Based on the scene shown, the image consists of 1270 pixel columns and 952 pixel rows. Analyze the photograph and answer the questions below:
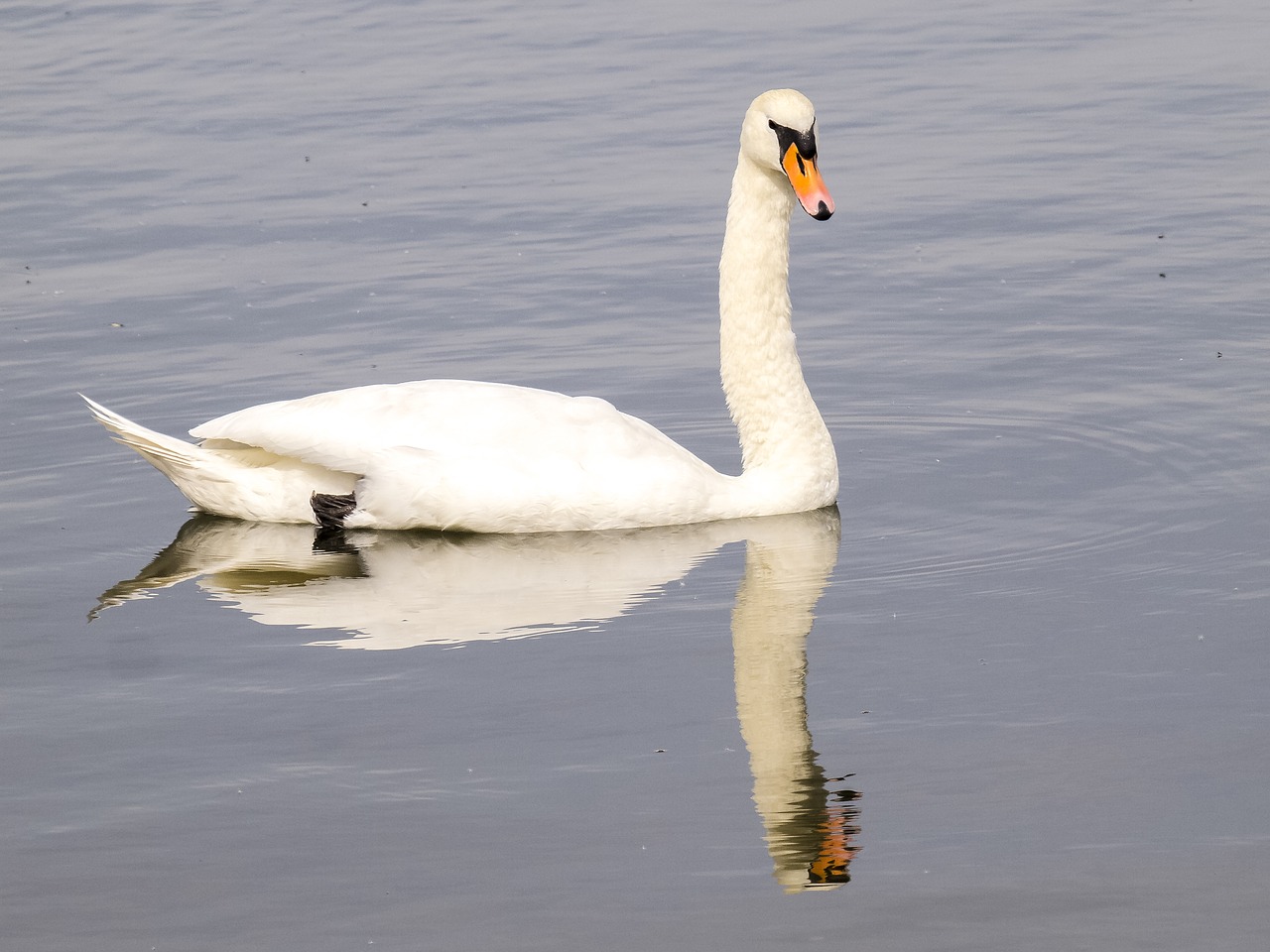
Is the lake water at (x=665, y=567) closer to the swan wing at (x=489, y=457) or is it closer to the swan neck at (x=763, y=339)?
the swan wing at (x=489, y=457)

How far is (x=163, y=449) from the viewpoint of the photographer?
31.4 feet

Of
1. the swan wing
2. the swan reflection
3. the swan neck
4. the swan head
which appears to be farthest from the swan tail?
the swan head

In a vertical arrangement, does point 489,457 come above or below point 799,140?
below

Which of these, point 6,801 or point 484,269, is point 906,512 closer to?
point 6,801

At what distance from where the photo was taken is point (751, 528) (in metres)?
9.62

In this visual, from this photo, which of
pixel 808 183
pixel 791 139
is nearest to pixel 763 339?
pixel 808 183

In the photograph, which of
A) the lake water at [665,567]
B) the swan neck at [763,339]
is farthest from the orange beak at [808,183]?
the lake water at [665,567]

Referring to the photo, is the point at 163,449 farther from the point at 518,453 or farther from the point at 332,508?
the point at 518,453

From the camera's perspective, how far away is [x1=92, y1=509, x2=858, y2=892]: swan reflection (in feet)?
24.9

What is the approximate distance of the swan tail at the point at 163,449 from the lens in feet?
31.1

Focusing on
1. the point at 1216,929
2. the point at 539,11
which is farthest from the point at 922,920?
the point at 539,11

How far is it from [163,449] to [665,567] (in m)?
2.36

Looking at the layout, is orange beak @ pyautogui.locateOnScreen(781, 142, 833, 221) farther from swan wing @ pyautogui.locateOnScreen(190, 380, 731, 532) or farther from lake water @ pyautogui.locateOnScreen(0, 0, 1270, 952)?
lake water @ pyautogui.locateOnScreen(0, 0, 1270, 952)

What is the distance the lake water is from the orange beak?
4.57 feet
